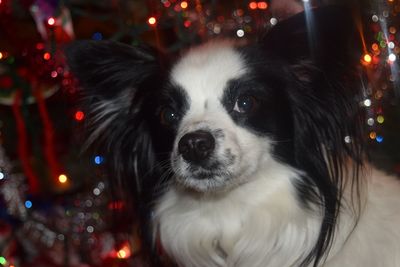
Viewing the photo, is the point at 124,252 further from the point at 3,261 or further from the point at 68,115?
the point at 68,115

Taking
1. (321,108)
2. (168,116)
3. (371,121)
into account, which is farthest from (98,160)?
(371,121)

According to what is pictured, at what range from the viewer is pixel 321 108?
228 centimetres

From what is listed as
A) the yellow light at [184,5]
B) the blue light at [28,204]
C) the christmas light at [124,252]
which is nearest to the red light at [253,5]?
the yellow light at [184,5]

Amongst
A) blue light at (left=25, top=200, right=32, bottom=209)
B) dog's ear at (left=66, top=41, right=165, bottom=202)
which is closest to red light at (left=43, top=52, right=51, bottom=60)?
dog's ear at (left=66, top=41, right=165, bottom=202)

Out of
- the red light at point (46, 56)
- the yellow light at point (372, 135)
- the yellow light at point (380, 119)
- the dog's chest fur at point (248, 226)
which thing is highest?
the red light at point (46, 56)

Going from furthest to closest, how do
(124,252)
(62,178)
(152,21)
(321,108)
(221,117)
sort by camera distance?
1. (62,178)
2. (124,252)
3. (152,21)
4. (321,108)
5. (221,117)

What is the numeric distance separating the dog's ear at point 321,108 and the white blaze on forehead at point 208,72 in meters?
0.15

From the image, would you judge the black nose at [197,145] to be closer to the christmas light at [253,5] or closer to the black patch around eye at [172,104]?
the black patch around eye at [172,104]

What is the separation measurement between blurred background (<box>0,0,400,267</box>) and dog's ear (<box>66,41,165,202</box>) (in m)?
0.25

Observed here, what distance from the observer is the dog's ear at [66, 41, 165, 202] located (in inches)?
89.7

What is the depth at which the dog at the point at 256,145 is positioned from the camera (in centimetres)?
213

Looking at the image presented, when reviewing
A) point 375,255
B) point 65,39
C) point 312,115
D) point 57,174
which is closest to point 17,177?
point 57,174

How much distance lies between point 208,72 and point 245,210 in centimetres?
55

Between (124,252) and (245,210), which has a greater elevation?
(245,210)
